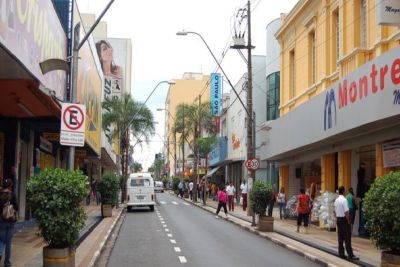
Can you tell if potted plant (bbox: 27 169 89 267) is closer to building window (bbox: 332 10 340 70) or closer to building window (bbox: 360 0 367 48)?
building window (bbox: 360 0 367 48)

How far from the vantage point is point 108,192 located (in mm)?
28891

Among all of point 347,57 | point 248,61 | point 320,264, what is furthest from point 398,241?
point 248,61

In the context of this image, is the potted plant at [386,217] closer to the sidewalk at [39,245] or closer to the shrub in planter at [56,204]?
the shrub in planter at [56,204]

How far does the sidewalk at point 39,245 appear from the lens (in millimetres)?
12938

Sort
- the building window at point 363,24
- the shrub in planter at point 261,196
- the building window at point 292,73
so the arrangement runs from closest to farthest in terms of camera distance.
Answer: the building window at point 363,24
the shrub in planter at point 261,196
the building window at point 292,73

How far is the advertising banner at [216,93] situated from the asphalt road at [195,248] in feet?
92.2

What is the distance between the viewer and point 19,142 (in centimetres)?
2030

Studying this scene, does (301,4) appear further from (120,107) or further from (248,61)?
(120,107)

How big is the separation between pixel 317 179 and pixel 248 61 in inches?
259

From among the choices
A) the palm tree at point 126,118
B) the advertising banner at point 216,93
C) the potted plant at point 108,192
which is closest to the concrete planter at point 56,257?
the potted plant at point 108,192

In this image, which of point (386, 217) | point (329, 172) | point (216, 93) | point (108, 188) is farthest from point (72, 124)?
point (216, 93)

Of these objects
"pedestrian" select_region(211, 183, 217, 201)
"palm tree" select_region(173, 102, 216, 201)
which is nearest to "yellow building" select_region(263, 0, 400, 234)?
"palm tree" select_region(173, 102, 216, 201)

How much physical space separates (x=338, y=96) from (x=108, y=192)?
1407 centimetres

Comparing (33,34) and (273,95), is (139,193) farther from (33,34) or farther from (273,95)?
(33,34)
